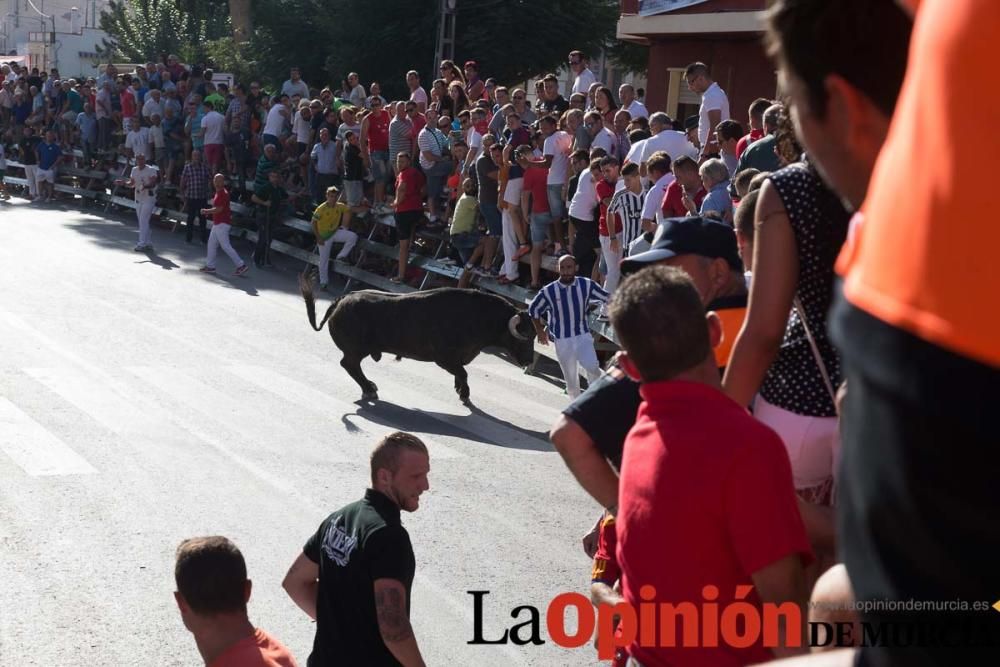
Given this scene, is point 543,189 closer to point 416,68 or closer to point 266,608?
point 266,608

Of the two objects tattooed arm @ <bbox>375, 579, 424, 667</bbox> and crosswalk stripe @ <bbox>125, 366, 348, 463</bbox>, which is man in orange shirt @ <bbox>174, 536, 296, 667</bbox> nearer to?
tattooed arm @ <bbox>375, 579, 424, 667</bbox>

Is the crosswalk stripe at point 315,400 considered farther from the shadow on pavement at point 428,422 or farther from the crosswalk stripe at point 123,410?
the crosswalk stripe at point 123,410

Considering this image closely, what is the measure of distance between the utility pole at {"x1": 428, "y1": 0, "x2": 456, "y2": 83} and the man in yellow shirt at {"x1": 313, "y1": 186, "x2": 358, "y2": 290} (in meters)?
6.55

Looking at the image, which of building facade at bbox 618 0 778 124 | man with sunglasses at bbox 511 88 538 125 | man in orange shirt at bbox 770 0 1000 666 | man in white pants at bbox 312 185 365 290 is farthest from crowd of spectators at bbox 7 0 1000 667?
building facade at bbox 618 0 778 124

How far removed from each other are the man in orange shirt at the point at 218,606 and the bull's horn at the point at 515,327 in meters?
10.4

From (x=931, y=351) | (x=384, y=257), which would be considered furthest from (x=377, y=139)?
(x=931, y=351)

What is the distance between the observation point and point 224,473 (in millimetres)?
10336

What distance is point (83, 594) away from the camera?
7.62m

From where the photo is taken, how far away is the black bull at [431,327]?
1416 cm

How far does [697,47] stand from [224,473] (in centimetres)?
1851

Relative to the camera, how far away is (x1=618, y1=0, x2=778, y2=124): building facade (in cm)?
2444

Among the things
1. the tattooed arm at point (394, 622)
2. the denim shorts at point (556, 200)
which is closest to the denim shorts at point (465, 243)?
the denim shorts at point (556, 200)

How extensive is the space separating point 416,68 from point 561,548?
85.8 feet

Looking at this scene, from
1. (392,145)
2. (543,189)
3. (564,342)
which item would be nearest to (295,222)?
(392,145)
